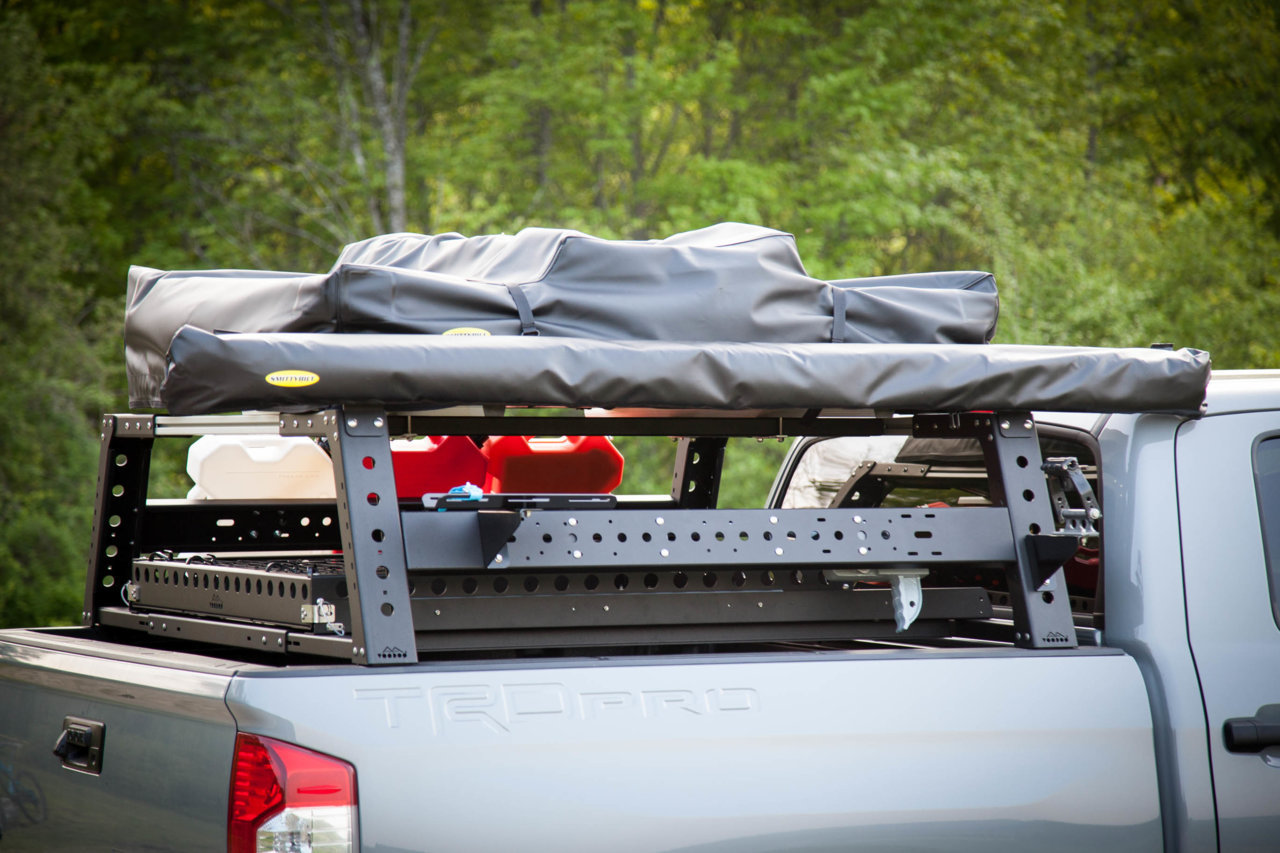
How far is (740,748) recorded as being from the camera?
2451 mm

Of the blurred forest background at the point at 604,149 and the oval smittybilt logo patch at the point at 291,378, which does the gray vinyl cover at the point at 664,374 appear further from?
the blurred forest background at the point at 604,149

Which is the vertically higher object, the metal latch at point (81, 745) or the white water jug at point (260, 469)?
the white water jug at point (260, 469)

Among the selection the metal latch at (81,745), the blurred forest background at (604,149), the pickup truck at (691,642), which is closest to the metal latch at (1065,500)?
the pickup truck at (691,642)

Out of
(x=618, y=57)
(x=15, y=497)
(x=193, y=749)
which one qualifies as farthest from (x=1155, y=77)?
(x=193, y=749)

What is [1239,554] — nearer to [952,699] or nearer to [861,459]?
[952,699]

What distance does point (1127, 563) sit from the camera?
2.94 m

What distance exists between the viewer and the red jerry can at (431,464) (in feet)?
15.6

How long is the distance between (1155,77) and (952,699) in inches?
758

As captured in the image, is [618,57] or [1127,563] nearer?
[1127,563]

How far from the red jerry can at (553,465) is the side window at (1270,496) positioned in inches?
89.1

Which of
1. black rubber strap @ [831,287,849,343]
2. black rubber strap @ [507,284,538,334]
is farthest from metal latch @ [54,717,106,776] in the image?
black rubber strap @ [831,287,849,343]

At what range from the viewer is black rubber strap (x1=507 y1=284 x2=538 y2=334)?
275cm

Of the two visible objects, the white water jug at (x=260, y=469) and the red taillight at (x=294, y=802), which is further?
the white water jug at (x=260, y=469)

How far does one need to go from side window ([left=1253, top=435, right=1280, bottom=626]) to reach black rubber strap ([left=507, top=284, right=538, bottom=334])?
5.77ft
